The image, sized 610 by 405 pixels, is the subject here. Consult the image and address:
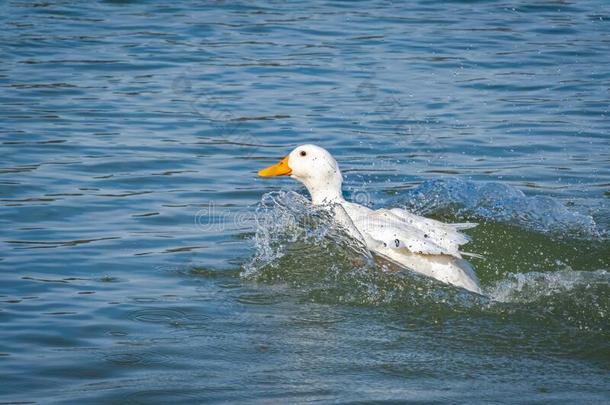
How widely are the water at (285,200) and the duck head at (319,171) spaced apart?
0.20m

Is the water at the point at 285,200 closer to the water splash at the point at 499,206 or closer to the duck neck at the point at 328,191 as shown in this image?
the water splash at the point at 499,206

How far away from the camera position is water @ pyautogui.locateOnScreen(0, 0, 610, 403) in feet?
22.0

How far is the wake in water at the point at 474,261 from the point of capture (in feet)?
25.8

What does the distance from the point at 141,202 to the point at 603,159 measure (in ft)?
16.4

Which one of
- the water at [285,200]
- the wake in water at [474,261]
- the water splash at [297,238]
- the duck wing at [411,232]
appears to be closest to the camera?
the water at [285,200]

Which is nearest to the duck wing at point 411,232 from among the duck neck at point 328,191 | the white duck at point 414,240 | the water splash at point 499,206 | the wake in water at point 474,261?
the white duck at point 414,240

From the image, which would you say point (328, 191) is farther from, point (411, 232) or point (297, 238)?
point (411, 232)

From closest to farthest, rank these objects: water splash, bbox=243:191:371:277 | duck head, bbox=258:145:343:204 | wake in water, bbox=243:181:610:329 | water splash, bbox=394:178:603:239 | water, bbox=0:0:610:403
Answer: water, bbox=0:0:610:403, wake in water, bbox=243:181:610:329, water splash, bbox=243:191:371:277, duck head, bbox=258:145:343:204, water splash, bbox=394:178:603:239

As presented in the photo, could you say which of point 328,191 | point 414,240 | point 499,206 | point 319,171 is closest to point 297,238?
point 328,191

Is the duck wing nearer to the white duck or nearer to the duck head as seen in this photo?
the white duck

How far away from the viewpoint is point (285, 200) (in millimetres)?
9656

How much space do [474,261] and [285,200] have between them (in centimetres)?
171

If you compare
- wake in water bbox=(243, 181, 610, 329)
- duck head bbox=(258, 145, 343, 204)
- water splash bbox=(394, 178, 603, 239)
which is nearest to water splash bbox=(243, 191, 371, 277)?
wake in water bbox=(243, 181, 610, 329)

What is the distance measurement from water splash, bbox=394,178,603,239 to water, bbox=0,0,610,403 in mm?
21
